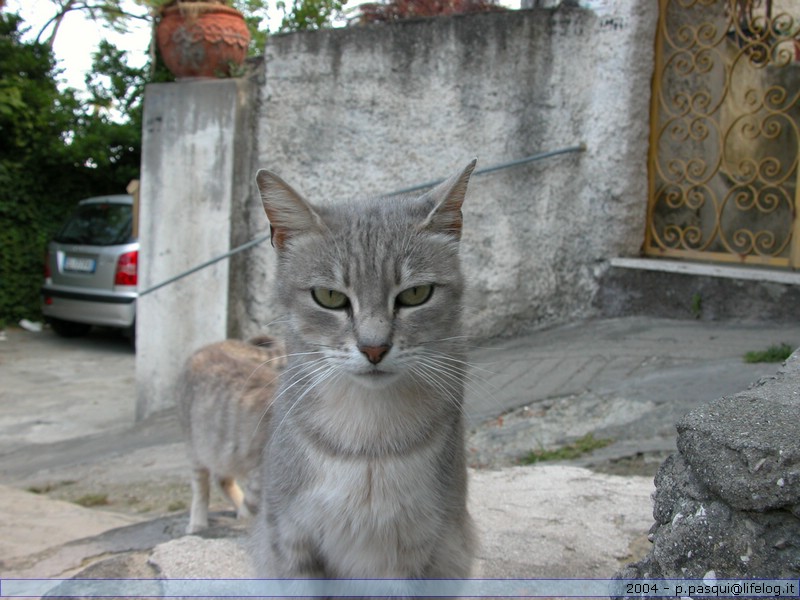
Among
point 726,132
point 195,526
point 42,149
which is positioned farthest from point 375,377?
point 42,149

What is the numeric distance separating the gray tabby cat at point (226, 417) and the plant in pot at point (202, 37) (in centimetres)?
342

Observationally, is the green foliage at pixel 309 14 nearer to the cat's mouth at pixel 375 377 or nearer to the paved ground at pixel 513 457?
the paved ground at pixel 513 457

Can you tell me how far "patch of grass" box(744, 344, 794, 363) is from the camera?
487 cm

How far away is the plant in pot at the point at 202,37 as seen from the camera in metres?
6.92

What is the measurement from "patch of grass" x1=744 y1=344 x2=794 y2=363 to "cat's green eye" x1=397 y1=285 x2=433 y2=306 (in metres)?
3.22

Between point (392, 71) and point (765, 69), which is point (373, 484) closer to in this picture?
point (392, 71)

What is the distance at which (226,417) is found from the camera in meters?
4.11

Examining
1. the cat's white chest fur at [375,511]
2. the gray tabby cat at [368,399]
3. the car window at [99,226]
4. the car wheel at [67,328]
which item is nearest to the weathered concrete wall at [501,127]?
the gray tabby cat at [368,399]

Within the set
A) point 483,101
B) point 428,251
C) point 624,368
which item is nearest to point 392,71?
point 483,101

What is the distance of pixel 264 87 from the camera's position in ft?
22.4

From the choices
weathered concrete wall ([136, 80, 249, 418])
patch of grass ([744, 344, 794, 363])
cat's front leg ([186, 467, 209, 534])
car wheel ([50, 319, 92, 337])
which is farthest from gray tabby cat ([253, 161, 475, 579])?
car wheel ([50, 319, 92, 337])

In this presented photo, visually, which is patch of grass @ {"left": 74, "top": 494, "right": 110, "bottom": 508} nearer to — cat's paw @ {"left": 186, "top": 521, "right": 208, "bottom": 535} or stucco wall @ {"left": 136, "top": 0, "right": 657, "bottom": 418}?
cat's paw @ {"left": 186, "top": 521, "right": 208, "bottom": 535}

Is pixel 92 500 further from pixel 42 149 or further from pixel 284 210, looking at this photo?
pixel 42 149

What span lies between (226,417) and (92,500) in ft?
5.61
